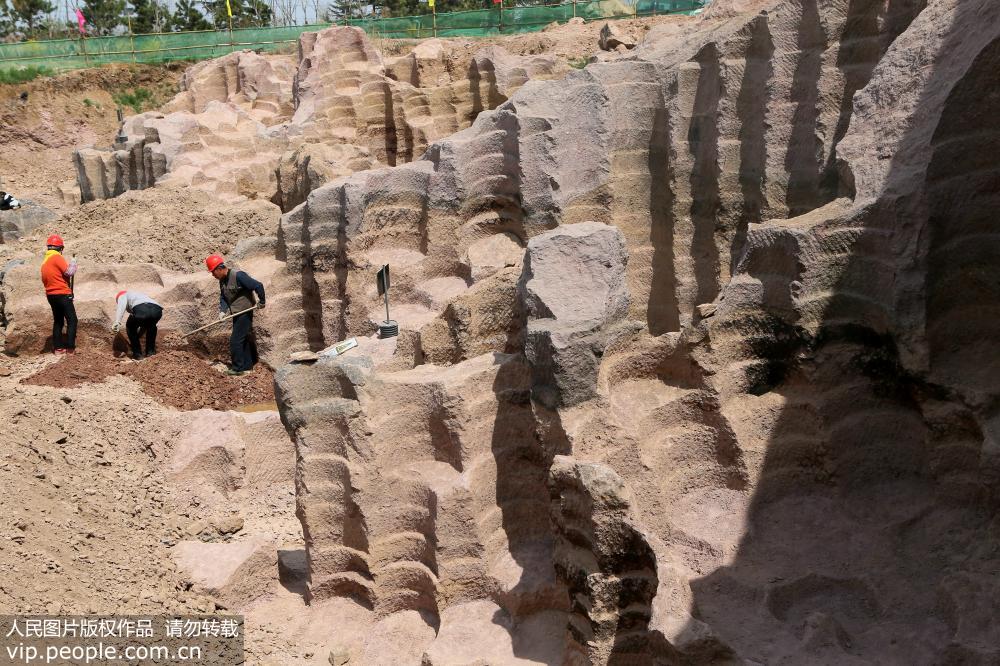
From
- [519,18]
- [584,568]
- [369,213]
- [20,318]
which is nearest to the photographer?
[584,568]

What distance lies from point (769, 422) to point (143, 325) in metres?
7.86

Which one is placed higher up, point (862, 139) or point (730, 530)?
point (862, 139)

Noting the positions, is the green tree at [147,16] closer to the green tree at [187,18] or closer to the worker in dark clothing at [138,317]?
the green tree at [187,18]

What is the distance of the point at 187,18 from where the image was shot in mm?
45562

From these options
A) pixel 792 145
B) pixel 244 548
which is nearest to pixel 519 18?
pixel 792 145

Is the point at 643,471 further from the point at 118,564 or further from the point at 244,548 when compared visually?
the point at 118,564

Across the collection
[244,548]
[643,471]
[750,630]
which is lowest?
[244,548]

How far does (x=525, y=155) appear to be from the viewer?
28.1ft

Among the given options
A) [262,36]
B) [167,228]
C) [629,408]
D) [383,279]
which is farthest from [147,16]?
[629,408]

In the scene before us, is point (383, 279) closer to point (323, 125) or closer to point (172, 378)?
point (172, 378)

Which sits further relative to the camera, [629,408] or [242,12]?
[242,12]

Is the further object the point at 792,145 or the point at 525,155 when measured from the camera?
the point at 525,155

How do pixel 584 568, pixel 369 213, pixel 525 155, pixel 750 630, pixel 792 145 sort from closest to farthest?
pixel 750 630, pixel 584 568, pixel 792 145, pixel 525 155, pixel 369 213

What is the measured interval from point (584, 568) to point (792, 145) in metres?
4.09
